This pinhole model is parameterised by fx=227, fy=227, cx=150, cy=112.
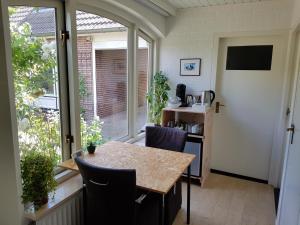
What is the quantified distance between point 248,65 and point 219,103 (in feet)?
2.18

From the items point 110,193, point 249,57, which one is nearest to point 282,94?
point 249,57

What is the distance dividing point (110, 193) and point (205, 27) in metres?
2.73

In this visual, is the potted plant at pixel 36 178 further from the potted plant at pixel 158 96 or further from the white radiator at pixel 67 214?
the potted plant at pixel 158 96

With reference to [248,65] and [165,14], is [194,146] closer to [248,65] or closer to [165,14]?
[248,65]

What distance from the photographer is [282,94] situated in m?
2.99

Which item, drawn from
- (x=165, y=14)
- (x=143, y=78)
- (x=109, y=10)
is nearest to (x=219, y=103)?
(x=143, y=78)

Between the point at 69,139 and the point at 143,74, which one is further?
the point at 143,74

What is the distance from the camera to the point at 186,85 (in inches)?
140

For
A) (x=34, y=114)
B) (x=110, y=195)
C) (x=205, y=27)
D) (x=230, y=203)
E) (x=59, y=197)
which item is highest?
(x=205, y=27)

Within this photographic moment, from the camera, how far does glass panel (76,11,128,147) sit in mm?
2312

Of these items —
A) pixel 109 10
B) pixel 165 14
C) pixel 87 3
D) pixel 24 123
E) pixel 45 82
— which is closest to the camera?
pixel 24 123

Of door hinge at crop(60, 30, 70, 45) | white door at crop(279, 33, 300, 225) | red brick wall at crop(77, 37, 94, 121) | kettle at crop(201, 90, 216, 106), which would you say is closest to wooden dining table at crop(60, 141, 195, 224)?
red brick wall at crop(77, 37, 94, 121)

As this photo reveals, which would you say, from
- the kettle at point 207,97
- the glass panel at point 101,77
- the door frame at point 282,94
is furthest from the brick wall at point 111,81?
the door frame at point 282,94

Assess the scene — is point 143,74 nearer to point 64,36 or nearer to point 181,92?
point 181,92
